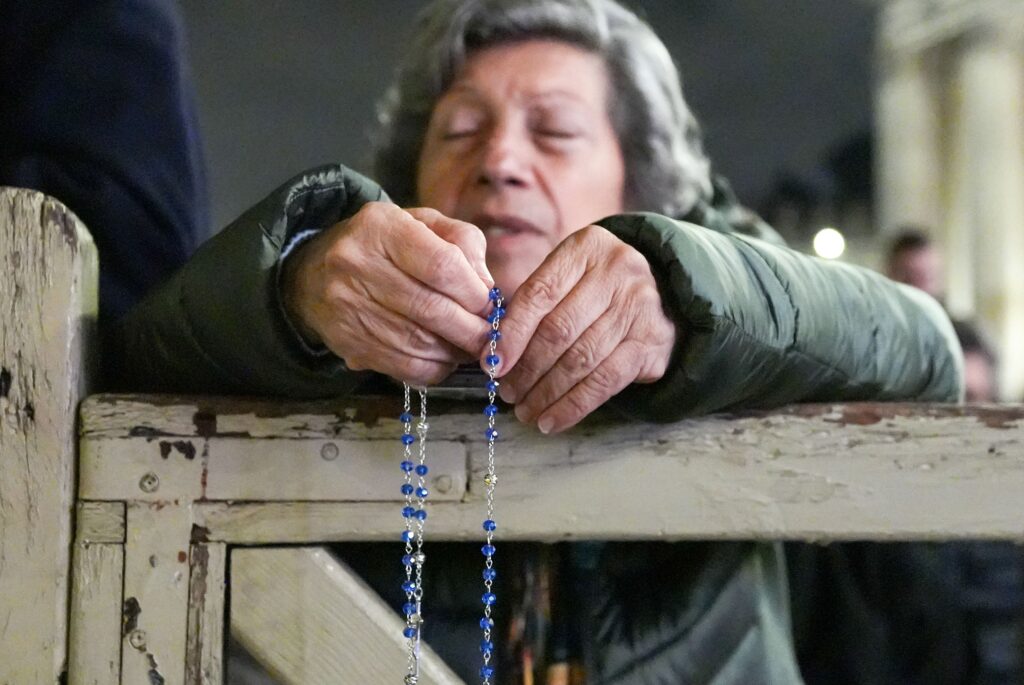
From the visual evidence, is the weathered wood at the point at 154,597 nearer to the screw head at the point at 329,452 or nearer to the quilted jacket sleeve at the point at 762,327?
the screw head at the point at 329,452

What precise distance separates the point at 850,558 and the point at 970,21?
3.93 metres

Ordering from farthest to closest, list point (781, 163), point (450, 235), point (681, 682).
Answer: point (781, 163) < point (681, 682) < point (450, 235)

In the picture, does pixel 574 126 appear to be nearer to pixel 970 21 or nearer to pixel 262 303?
pixel 262 303

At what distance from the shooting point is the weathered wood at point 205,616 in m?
0.53

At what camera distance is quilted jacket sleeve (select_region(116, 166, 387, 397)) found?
19.9 inches

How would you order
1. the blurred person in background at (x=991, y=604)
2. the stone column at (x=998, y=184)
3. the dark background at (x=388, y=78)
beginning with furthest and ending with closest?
1. the stone column at (x=998, y=184)
2. the dark background at (x=388, y=78)
3. the blurred person in background at (x=991, y=604)

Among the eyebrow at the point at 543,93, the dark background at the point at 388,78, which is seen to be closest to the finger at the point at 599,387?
the eyebrow at the point at 543,93

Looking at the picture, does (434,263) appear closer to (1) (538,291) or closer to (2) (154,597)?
(1) (538,291)

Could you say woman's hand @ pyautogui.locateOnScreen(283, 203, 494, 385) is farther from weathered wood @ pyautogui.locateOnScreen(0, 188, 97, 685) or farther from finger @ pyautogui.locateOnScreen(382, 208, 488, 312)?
weathered wood @ pyautogui.locateOnScreen(0, 188, 97, 685)

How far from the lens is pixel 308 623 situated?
53 centimetres

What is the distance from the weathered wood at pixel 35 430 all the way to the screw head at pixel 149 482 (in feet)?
0.14

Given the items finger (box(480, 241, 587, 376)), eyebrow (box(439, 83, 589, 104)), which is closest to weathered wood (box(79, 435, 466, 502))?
finger (box(480, 241, 587, 376))

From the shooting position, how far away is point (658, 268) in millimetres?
507

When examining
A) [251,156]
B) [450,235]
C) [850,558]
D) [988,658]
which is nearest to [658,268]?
[450,235]
